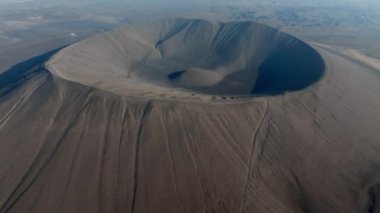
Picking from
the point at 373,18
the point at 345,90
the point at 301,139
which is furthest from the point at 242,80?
the point at 373,18

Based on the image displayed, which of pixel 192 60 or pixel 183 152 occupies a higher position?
pixel 183 152

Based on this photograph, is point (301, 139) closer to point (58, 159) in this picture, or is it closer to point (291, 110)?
point (291, 110)

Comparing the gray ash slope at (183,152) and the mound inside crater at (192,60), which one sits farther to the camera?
the mound inside crater at (192,60)

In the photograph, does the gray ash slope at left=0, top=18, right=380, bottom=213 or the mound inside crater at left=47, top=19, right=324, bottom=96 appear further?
the mound inside crater at left=47, top=19, right=324, bottom=96

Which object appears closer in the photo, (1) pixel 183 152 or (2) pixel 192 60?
(1) pixel 183 152
